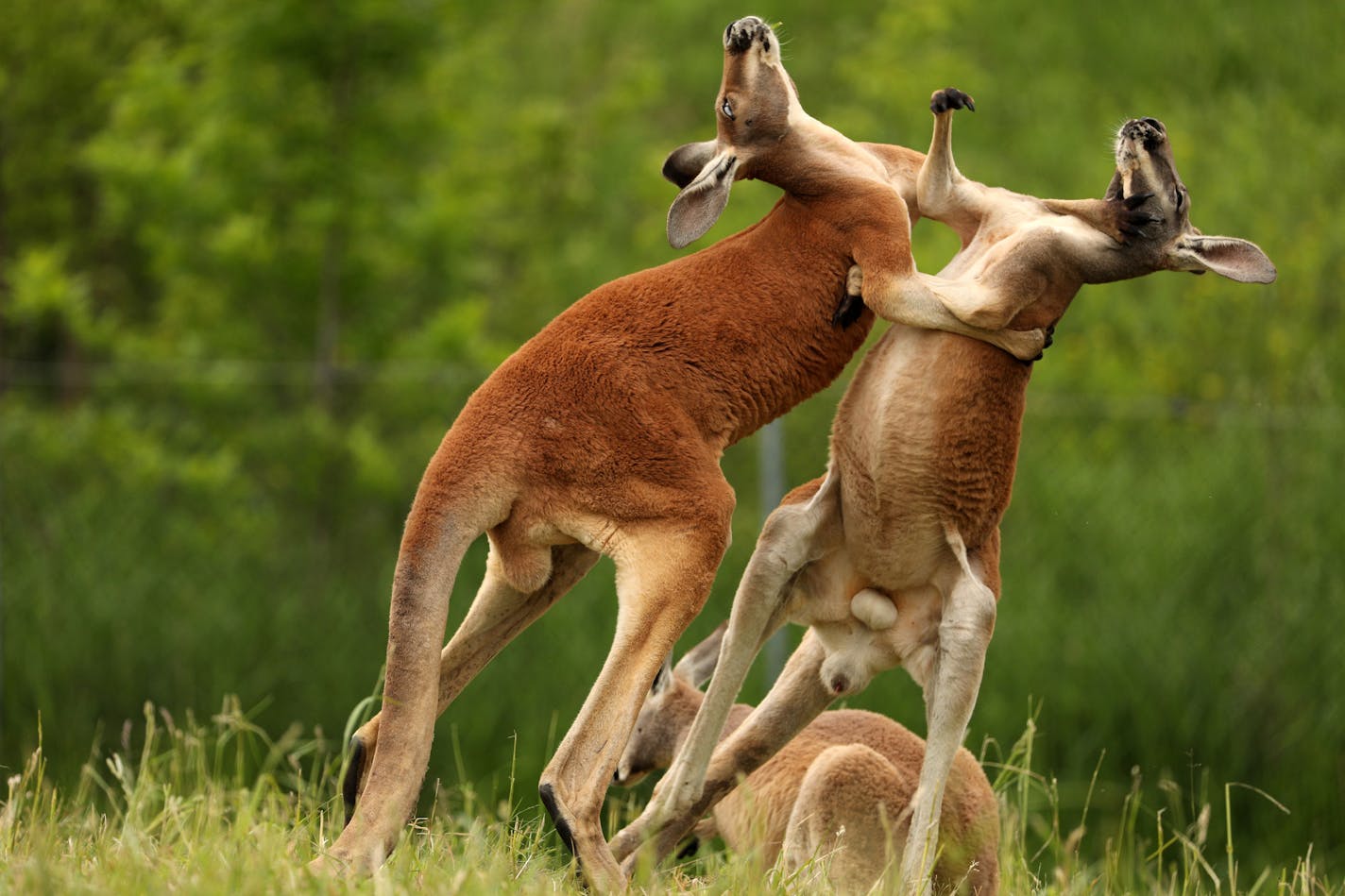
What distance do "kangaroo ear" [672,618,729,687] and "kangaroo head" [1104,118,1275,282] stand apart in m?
1.68

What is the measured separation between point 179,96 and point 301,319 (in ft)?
4.87

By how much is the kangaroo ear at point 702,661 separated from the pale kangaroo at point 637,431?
0.91 m

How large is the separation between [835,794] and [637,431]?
4.24 feet

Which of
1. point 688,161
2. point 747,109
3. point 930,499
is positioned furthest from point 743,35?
point 930,499

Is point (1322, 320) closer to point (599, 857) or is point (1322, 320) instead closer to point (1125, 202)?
point (1125, 202)

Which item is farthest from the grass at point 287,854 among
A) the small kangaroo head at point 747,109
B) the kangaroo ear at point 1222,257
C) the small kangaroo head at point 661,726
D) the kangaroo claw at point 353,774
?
the small kangaroo head at point 747,109

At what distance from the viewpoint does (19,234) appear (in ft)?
41.4

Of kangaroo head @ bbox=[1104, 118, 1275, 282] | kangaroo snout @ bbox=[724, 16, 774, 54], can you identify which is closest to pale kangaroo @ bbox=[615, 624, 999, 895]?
kangaroo head @ bbox=[1104, 118, 1275, 282]

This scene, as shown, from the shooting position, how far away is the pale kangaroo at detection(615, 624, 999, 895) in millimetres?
4387

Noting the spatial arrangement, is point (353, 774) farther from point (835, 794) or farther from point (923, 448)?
point (923, 448)

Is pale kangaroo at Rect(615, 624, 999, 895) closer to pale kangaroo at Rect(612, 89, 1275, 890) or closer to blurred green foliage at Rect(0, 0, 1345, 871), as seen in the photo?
pale kangaroo at Rect(612, 89, 1275, 890)

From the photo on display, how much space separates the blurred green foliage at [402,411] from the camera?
26.3 feet

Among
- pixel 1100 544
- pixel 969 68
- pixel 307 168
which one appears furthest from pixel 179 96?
pixel 969 68

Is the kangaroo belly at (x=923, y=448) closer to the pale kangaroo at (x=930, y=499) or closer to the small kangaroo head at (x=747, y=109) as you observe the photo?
the pale kangaroo at (x=930, y=499)
